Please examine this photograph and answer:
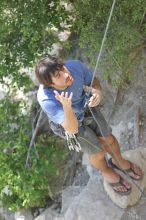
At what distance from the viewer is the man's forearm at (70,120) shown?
278 centimetres

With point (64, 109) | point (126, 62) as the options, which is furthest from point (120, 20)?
point (64, 109)

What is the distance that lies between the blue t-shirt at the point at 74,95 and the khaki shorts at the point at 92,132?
11 cm

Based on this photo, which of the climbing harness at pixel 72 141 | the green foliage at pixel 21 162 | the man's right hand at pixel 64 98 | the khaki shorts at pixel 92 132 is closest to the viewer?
the man's right hand at pixel 64 98

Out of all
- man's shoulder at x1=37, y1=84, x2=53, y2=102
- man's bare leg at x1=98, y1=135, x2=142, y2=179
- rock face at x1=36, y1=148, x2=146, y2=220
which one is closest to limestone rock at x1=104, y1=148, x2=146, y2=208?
rock face at x1=36, y1=148, x2=146, y2=220

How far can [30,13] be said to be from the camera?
4.01 meters

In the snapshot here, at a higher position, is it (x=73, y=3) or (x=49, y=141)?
(x=73, y=3)

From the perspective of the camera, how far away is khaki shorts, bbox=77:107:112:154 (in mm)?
3297

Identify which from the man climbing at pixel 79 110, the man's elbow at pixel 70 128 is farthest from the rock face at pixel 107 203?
the man's elbow at pixel 70 128

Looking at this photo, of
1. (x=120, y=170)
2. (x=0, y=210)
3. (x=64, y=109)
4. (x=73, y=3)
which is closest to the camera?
(x=64, y=109)

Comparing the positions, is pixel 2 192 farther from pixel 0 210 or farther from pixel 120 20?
pixel 120 20

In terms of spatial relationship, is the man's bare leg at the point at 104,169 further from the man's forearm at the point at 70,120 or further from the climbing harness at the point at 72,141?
the man's forearm at the point at 70,120

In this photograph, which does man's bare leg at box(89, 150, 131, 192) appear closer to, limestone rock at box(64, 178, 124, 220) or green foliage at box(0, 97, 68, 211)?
limestone rock at box(64, 178, 124, 220)

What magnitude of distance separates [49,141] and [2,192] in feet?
2.57

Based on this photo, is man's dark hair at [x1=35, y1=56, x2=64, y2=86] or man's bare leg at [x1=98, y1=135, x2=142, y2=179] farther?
man's bare leg at [x1=98, y1=135, x2=142, y2=179]
